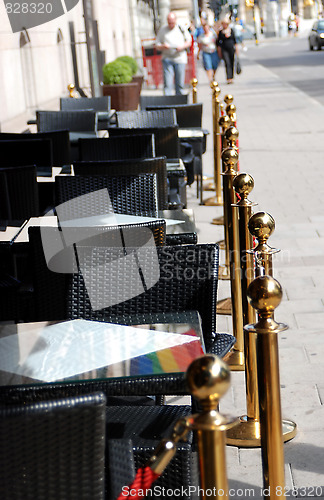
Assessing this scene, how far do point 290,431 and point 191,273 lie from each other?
3.23ft

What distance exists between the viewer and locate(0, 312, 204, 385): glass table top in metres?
2.74

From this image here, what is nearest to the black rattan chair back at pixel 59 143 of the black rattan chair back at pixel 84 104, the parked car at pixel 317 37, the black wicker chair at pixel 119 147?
the black wicker chair at pixel 119 147

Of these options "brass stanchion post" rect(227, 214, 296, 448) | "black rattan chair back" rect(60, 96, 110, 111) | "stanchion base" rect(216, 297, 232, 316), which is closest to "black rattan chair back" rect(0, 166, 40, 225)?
"stanchion base" rect(216, 297, 232, 316)

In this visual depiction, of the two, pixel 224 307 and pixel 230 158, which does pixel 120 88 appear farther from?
pixel 224 307

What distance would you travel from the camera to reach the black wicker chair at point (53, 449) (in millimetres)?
1979

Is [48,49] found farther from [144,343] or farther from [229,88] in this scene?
[144,343]

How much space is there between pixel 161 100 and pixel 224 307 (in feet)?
18.5

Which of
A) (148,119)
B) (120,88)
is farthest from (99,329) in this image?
(120,88)

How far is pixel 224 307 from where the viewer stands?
20.3 ft

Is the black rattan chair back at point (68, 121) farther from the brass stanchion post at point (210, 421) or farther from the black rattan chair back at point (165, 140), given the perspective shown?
the brass stanchion post at point (210, 421)

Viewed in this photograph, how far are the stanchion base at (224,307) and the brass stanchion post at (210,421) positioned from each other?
398 cm

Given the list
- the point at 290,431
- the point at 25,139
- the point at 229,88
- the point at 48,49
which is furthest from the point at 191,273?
the point at 229,88

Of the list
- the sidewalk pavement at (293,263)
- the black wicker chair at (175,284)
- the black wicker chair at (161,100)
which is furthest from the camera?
the black wicker chair at (161,100)

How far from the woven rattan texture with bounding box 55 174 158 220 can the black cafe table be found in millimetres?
2122
